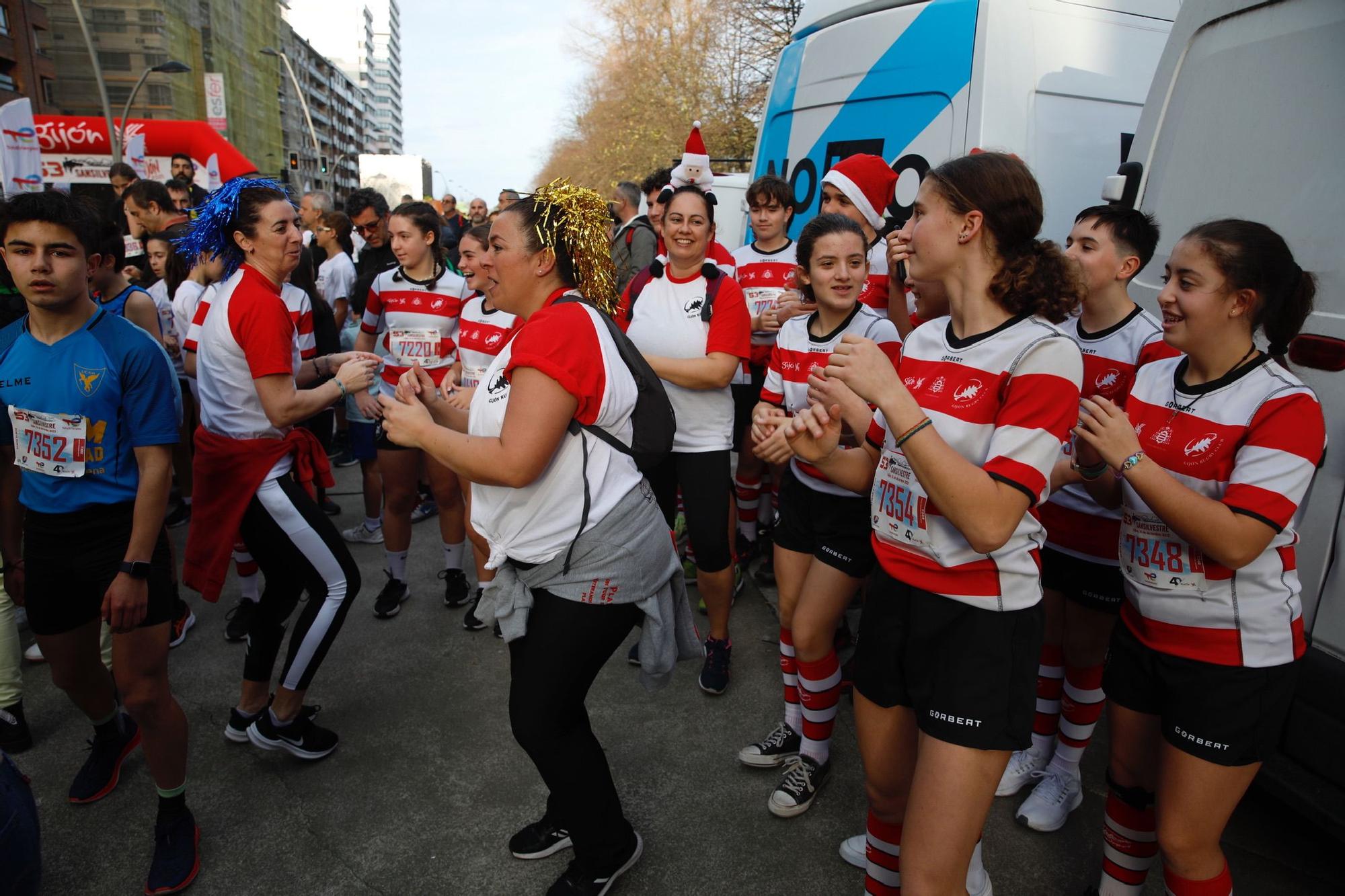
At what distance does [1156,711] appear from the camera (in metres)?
2.04

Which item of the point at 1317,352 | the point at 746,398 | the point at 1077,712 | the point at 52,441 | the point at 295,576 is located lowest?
the point at 1077,712

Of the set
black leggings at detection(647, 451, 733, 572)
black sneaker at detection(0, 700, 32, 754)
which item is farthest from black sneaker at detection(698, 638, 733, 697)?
black sneaker at detection(0, 700, 32, 754)

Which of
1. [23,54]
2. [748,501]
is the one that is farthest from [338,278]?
[23,54]

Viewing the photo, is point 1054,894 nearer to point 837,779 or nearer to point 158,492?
point 837,779

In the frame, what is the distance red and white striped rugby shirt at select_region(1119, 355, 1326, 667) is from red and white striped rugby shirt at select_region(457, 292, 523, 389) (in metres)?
3.00

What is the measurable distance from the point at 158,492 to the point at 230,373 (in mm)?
574

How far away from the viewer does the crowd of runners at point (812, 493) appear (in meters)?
1.78

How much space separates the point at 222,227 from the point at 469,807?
2.35 meters

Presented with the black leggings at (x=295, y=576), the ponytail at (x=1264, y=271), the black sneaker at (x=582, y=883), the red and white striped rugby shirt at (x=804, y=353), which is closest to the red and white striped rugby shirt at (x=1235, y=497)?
the ponytail at (x=1264, y=271)

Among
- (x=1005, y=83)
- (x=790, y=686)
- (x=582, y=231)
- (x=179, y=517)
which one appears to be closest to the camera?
(x=582, y=231)

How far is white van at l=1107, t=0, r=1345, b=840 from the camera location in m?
2.19

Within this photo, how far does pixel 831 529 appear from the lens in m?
2.78

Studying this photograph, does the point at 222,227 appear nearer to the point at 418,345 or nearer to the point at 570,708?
the point at 418,345

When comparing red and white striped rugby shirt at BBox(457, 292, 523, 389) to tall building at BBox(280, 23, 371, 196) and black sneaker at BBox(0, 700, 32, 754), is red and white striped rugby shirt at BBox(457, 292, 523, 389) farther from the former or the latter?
tall building at BBox(280, 23, 371, 196)
